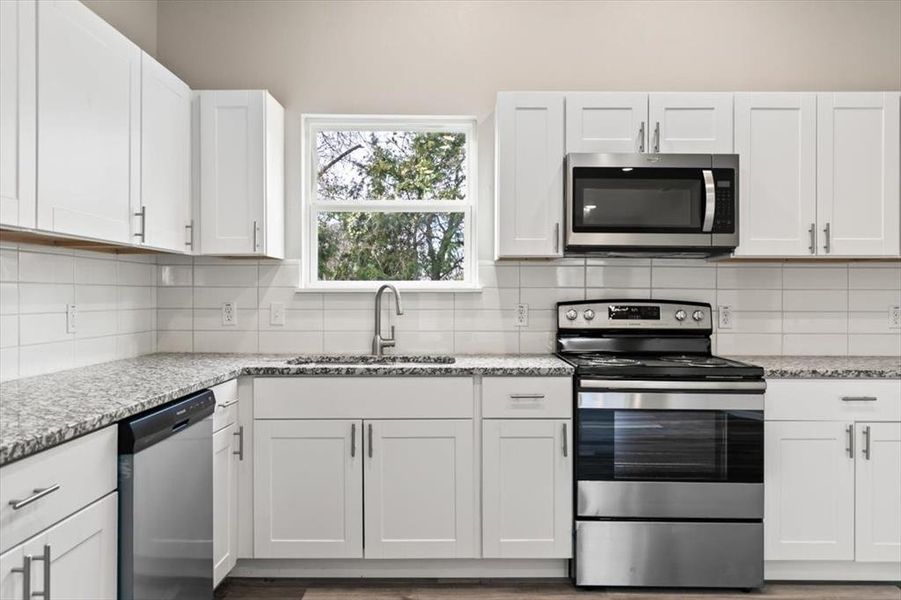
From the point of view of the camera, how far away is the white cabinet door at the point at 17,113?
1.66 m

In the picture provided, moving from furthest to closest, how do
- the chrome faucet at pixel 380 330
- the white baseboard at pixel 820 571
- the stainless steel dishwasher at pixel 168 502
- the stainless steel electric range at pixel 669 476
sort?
the chrome faucet at pixel 380 330, the white baseboard at pixel 820 571, the stainless steel electric range at pixel 669 476, the stainless steel dishwasher at pixel 168 502

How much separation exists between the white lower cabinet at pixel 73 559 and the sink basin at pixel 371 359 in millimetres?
1331

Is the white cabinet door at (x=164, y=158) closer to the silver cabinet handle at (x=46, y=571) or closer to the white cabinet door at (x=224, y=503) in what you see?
the white cabinet door at (x=224, y=503)

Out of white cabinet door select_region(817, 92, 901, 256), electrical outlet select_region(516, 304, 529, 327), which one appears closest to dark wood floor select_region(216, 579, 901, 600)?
electrical outlet select_region(516, 304, 529, 327)

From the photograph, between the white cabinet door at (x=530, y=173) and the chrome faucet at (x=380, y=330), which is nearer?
the white cabinet door at (x=530, y=173)

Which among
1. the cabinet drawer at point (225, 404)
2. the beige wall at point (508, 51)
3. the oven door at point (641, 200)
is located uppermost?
the beige wall at point (508, 51)

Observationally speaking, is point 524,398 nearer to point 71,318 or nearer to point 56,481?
point 56,481

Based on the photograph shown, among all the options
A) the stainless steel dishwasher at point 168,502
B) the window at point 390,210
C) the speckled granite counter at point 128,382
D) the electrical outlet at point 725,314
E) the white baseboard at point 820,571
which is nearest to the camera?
the speckled granite counter at point 128,382

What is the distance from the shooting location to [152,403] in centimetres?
180

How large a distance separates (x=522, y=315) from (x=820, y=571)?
1.70 meters

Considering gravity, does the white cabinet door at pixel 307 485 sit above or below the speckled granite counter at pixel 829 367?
below

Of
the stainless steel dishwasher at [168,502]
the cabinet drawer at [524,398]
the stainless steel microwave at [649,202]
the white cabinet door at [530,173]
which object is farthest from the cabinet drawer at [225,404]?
the stainless steel microwave at [649,202]

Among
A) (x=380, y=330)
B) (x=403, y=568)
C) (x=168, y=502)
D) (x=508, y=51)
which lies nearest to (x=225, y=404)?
(x=168, y=502)

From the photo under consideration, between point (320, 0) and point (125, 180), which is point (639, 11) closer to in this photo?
point (320, 0)
